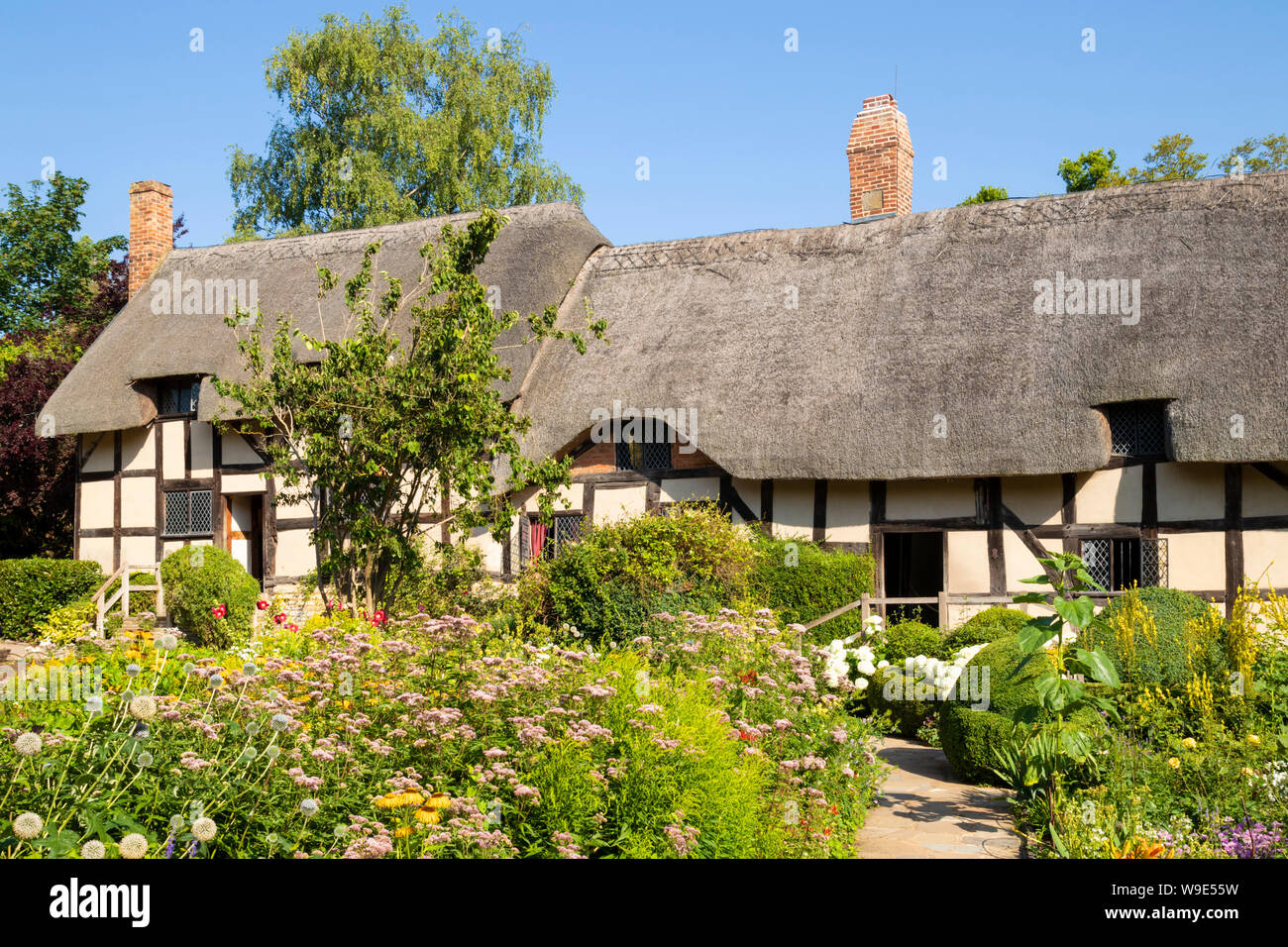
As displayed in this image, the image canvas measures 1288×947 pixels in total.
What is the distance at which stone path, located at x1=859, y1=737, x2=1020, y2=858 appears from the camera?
574cm

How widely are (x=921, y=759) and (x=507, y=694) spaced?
15.7ft

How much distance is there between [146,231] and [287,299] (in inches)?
177

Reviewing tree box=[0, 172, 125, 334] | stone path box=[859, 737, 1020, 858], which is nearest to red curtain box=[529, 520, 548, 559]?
stone path box=[859, 737, 1020, 858]

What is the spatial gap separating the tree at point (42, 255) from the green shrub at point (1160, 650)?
2536 cm

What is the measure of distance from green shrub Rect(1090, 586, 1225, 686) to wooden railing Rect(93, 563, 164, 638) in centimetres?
1238

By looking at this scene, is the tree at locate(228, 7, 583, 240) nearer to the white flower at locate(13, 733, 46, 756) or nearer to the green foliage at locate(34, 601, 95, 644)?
the green foliage at locate(34, 601, 95, 644)

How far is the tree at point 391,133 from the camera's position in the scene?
23.5 metres

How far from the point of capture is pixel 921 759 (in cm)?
855

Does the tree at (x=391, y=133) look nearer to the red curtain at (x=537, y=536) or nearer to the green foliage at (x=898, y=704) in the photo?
the red curtain at (x=537, y=536)

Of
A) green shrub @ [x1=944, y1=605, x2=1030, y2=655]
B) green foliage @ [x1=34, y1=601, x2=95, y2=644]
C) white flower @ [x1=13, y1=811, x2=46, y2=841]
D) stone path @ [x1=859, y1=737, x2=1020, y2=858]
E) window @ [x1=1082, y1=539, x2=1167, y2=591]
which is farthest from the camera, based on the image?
green foliage @ [x1=34, y1=601, x2=95, y2=644]

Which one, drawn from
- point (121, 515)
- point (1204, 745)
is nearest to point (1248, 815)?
point (1204, 745)

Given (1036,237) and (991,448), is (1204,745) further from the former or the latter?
(1036,237)

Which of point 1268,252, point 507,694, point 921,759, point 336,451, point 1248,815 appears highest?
point 1268,252

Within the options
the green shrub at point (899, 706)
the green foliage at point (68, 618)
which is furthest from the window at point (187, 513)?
the green shrub at point (899, 706)
